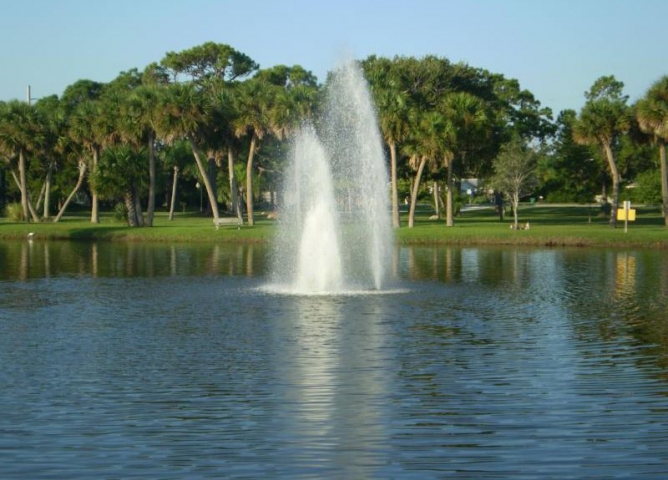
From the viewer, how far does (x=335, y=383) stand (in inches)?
757

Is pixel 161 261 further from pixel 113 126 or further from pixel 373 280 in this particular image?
pixel 113 126

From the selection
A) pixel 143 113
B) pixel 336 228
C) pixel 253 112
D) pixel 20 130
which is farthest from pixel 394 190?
pixel 336 228

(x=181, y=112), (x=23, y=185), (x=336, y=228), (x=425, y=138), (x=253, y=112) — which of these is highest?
(x=253, y=112)

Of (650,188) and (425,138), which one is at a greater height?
(425,138)

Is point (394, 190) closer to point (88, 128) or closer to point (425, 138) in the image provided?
point (425, 138)

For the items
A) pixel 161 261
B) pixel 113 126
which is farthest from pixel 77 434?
pixel 113 126

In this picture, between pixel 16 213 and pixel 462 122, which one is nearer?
pixel 462 122

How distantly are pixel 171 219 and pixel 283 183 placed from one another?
62.4 feet

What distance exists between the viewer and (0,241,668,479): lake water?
46.4 feet

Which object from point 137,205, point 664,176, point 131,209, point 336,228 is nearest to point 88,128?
point 137,205

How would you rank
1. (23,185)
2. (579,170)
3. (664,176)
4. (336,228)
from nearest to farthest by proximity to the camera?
1. (336,228)
2. (664,176)
3. (23,185)
4. (579,170)

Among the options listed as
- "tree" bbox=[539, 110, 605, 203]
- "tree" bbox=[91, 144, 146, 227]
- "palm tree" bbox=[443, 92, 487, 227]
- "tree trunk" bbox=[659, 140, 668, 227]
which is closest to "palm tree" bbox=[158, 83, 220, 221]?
"tree" bbox=[91, 144, 146, 227]

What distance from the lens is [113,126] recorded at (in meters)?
82.9

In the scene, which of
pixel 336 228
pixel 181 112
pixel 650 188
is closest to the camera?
pixel 336 228
